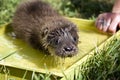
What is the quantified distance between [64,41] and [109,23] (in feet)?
4.48

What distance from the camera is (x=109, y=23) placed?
4.85 metres

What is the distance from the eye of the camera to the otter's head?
354cm

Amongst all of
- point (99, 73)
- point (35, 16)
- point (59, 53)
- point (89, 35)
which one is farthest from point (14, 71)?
point (89, 35)

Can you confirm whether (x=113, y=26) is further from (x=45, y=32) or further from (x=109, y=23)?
(x=45, y=32)

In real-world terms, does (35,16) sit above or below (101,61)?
above

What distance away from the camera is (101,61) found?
375cm

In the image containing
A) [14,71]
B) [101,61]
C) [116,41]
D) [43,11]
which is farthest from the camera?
[43,11]

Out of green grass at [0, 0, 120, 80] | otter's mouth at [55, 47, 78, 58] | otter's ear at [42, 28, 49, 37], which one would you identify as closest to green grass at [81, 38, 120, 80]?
green grass at [0, 0, 120, 80]

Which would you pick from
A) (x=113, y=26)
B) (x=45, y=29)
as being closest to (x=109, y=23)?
(x=113, y=26)

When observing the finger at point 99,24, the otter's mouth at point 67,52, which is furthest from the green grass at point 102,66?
the finger at point 99,24

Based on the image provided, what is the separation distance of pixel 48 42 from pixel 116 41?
2.39ft

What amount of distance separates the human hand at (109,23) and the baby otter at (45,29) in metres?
0.68

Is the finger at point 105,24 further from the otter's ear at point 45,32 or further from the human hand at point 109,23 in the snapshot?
the otter's ear at point 45,32

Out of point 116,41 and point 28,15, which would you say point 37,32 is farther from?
point 116,41
